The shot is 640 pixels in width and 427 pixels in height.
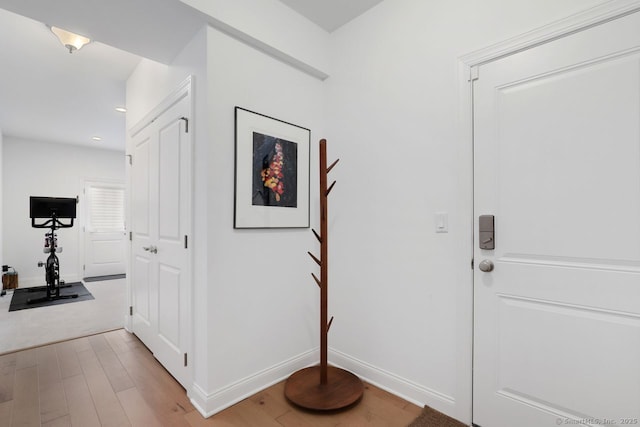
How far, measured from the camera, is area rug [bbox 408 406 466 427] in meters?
1.66

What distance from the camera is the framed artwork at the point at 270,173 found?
197 centimetres

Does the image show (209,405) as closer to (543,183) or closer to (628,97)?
(543,183)

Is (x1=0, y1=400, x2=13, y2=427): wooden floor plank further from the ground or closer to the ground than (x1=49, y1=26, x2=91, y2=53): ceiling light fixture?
closer to the ground

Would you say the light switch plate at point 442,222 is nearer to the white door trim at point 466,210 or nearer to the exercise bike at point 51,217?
the white door trim at point 466,210

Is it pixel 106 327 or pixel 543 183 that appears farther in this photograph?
pixel 106 327

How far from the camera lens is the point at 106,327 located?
10.8 feet

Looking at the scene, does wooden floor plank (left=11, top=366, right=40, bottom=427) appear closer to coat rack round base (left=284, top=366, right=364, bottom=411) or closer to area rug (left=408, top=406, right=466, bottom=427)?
coat rack round base (left=284, top=366, right=364, bottom=411)

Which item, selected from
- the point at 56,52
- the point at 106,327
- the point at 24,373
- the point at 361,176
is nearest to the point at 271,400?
the point at 361,176

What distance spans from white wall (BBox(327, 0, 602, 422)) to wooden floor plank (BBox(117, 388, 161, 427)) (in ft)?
4.32

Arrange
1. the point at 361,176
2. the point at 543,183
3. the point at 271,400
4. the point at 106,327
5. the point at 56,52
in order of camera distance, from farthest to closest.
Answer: the point at 106,327 → the point at 56,52 → the point at 361,176 → the point at 271,400 → the point at 543,183

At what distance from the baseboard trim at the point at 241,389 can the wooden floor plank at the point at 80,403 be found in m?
0.55

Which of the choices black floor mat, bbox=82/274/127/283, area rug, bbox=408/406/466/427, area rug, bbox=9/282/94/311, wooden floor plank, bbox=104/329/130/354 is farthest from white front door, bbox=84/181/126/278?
area rug, bbox=408/406/466/427

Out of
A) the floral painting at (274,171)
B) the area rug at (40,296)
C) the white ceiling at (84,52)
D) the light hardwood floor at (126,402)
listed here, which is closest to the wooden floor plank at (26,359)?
the light hardwood floor at (126,402)

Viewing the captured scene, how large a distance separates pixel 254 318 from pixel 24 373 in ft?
6.21
